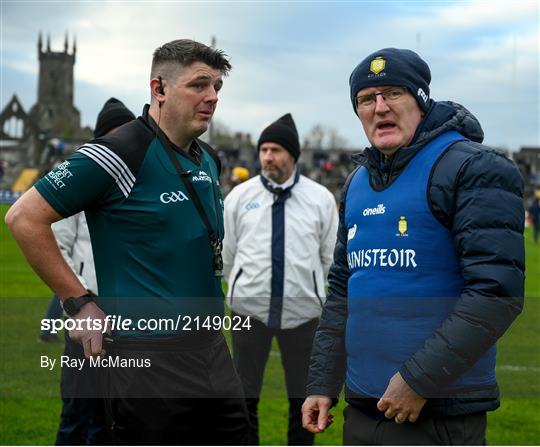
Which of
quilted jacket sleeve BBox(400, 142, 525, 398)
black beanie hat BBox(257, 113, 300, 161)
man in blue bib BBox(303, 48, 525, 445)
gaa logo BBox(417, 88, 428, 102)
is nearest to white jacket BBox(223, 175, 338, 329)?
black beanie hat BBox(257, 113, 300, 161)

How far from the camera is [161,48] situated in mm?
3570

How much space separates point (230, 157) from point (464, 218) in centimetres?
5497

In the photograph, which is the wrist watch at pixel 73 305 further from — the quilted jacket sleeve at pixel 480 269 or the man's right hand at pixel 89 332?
the quilted jacket sleeve at pixel 480 269

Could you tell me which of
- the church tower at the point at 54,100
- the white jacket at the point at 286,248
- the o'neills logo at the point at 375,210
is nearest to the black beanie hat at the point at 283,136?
the white jacket at the point at 286,248

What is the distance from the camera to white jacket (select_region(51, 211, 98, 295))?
17.3 ft

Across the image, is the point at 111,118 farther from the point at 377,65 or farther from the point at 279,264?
the point at 377,65

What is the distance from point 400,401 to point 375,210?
2.39 feet

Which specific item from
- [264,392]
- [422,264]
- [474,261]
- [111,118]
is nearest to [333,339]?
[422,264]

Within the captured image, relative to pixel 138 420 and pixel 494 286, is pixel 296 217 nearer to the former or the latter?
pixel 138 420

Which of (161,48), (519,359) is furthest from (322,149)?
(161,48)

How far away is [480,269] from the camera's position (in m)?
2.71

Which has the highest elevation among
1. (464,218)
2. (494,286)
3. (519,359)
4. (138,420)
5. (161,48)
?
(161,48)

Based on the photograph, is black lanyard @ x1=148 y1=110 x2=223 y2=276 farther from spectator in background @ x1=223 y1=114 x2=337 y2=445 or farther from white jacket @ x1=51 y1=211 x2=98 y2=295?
spectator in background @ x1=223 y1=114 x2=337 y2=445

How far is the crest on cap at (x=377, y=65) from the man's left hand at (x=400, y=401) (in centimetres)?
116
